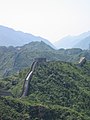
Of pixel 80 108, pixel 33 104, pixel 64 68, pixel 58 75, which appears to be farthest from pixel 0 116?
pixel 64 68

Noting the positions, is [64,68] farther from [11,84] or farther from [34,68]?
[11,84]

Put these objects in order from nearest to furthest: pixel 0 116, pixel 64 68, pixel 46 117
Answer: pixel 0 116 < pixel 46 117 < pixel 64 68

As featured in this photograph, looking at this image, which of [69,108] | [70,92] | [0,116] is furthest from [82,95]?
[0,116]

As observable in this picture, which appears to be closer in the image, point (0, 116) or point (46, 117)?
point (0, 116)

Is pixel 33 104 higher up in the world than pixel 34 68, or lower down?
lower down

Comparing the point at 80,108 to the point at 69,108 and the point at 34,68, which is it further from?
the point at 34,68

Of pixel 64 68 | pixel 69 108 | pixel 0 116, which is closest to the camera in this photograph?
pixel 0 116
